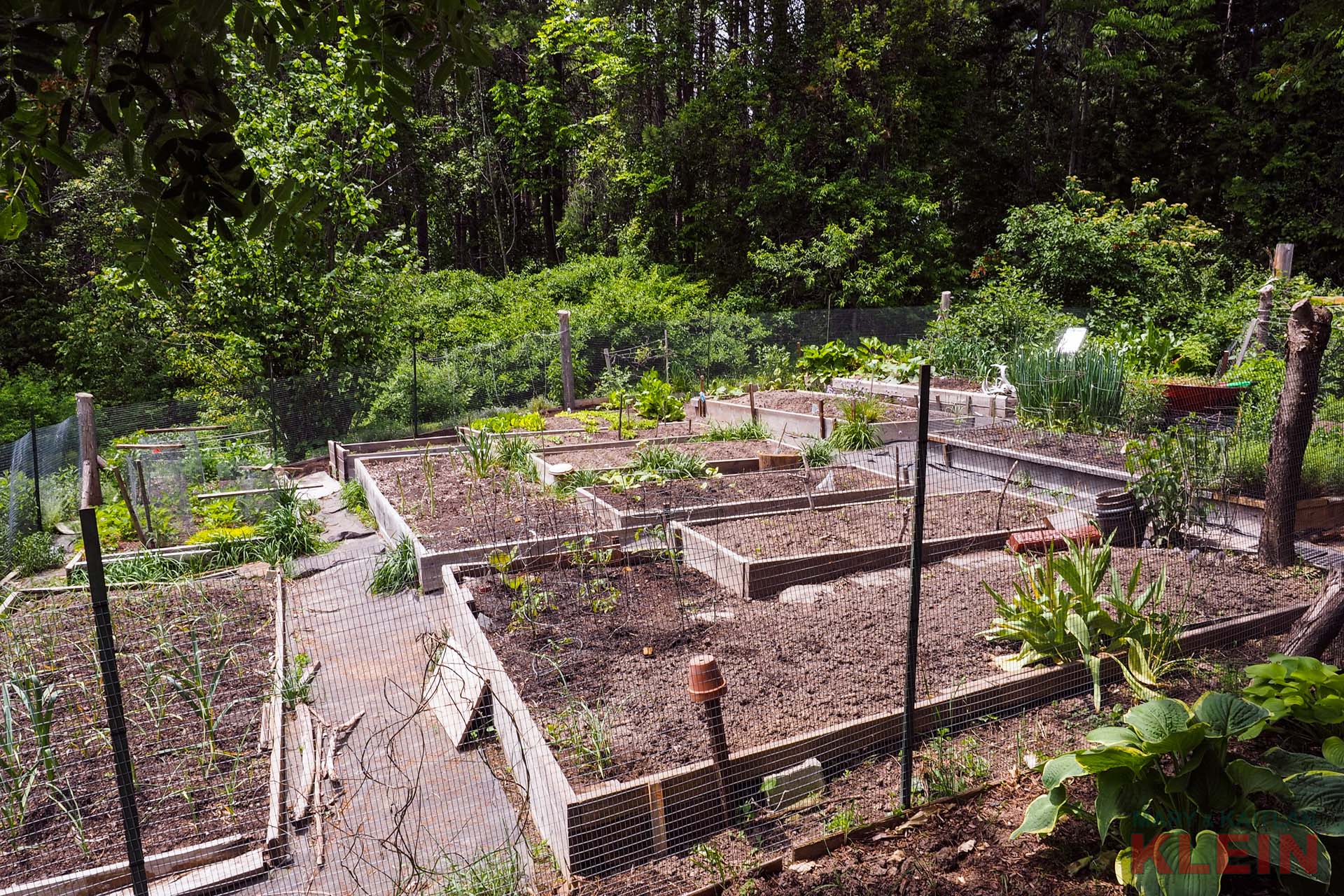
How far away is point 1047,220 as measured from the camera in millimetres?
18562

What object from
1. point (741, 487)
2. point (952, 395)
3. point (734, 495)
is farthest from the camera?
point (952, 395)

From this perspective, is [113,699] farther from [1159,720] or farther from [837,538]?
[837,538]

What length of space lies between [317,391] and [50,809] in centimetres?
1053

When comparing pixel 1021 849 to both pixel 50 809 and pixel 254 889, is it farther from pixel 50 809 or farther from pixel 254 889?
pixel 50 809

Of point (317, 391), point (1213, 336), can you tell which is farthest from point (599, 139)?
A: point (1213, 336)

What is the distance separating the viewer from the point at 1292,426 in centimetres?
573

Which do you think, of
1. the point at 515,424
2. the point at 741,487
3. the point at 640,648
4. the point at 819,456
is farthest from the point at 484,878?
the point at 515,424

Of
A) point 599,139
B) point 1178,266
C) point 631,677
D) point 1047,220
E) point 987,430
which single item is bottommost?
point 631,677

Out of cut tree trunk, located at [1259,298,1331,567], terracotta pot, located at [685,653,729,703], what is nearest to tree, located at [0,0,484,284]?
terracotta pot, located at [685,653,729,703]

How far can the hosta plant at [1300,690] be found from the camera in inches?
116

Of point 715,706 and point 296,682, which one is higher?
point 715,706

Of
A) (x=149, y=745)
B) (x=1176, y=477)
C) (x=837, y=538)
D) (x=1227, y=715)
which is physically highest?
(x=1176, y=477)

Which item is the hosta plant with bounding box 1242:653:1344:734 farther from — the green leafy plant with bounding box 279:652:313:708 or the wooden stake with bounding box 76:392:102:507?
the wooden stake with bounding box 76:392:102:507

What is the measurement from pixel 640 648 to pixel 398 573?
283 cm
